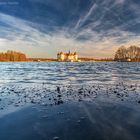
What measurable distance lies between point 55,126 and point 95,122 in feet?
5.83

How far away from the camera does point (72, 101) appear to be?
14953 mm

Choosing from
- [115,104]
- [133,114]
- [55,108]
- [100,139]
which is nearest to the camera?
[100,139]

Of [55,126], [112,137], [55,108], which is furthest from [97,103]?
[112,137]

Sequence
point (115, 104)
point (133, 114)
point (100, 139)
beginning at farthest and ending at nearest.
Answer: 1. point (115, 104)
2. point (133, 114)
3. point (100, 139)

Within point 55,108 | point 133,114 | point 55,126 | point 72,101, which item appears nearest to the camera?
point 55,126

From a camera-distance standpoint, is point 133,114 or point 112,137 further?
point 133,114

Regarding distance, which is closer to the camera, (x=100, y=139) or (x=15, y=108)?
(x=100, y=139)

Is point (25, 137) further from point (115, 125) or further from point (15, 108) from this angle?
point (15, 108)

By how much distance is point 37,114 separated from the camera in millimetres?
11430

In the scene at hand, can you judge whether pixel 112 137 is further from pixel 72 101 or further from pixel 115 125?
pixel 72 101

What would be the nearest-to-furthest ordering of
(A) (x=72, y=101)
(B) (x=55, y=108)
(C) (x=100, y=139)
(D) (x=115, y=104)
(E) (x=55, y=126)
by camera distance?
1. (C) (x=100, y=139)
2. (E) (x=55, y=126)
3. (B) (x=55, y=108)
4. (D) (x=115, y=104)
5. (A) (x=72, y=101)

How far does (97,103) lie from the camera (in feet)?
46.7

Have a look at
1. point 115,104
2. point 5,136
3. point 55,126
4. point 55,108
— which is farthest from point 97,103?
point 5,136

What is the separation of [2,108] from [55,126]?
462 centimetres
